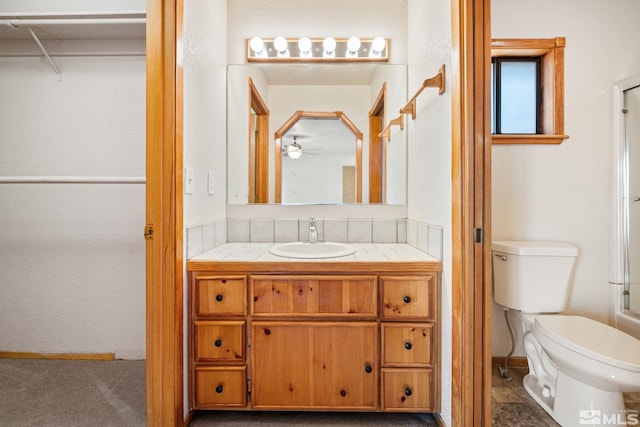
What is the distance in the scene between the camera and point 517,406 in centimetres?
159

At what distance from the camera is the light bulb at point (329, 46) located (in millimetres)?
1982

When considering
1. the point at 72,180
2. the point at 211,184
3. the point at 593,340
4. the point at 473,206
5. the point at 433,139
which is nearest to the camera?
the point at 473,206

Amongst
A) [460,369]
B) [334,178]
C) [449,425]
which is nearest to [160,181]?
[334,178]

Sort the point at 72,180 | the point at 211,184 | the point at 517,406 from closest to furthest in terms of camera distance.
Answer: the point at 72,180 → the point at 517,406 → the point at 211,184

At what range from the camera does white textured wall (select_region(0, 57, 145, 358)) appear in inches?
73.8

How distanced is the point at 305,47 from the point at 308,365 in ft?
6.30

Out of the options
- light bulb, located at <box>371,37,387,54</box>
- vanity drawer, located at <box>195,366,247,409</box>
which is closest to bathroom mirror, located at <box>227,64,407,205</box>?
light bulb, located at <box>371,37,387,54</box>

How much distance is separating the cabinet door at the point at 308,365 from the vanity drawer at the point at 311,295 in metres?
0.06

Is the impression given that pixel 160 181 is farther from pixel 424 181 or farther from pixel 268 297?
pixel 424 181

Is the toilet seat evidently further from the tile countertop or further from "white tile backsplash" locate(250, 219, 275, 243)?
"white tile backsplash" locate(250, 219, 275, 243)

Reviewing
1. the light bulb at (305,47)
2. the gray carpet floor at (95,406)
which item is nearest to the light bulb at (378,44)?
the light bulb at (305,47)

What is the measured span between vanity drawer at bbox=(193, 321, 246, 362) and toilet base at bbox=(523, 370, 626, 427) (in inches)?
60.3

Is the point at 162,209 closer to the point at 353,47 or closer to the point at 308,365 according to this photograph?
the point at 308,365

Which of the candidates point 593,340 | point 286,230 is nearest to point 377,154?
point 286,230
